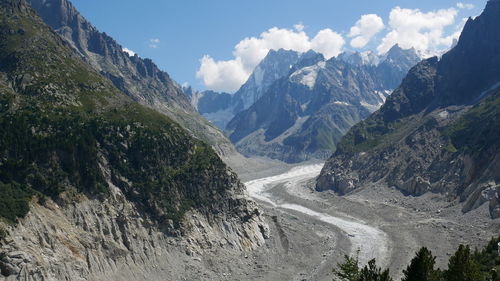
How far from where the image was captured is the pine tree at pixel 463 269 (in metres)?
48.0

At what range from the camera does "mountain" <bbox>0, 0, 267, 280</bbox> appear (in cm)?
7288

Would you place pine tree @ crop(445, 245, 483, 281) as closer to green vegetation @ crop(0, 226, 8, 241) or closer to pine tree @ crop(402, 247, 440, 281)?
pine tree @ crop(402, 247, 440, 281)

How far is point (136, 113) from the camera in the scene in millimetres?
117812

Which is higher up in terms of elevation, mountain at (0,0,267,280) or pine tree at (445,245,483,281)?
mountain at (0,0,267,280)

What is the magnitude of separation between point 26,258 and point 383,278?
47133 mm

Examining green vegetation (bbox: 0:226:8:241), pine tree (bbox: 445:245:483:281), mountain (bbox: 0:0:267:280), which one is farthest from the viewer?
mountain (bbox: 0:0:267:280)

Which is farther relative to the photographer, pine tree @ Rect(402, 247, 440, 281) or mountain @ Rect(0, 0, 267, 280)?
mountain @ Rect(0, 0, 267, 280)

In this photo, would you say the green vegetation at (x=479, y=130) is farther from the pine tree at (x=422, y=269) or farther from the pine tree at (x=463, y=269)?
the pine tree at (x=422, y=269)

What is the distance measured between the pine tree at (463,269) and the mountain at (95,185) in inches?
1965

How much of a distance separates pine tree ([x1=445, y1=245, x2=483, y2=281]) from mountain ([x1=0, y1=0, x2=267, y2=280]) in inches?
1965

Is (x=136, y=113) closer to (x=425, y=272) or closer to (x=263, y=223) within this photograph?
(x=263, y=223)

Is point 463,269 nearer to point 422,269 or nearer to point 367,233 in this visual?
point 422,269

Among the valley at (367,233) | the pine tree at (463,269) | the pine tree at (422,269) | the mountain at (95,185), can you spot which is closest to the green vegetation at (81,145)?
the mountain at (95,185)

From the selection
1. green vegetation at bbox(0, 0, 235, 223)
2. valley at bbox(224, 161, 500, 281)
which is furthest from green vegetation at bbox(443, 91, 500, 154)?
green vegetation at bbox(0, 0, 235, 223)
